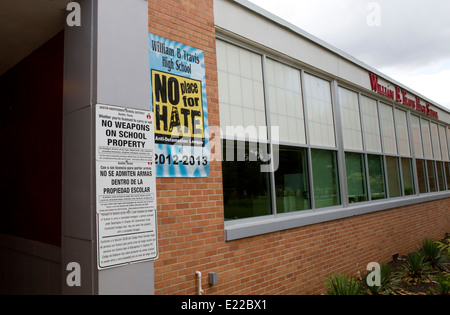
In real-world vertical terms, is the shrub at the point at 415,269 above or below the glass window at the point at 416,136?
below

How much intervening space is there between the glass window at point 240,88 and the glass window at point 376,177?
417cm

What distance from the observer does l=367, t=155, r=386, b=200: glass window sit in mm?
8211

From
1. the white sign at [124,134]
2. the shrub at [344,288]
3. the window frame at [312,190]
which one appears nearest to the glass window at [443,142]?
the window frame at [312,190]

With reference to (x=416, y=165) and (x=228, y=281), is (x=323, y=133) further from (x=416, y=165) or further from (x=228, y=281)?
(x=416, y=165)

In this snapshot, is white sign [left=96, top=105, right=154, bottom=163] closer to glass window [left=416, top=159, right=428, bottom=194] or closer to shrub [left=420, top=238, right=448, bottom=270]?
shrub [left=420, top=238, right=448, bottom=270]

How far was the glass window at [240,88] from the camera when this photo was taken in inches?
192

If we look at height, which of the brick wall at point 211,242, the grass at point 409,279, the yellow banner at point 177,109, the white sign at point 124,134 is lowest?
the grass at point 409,279

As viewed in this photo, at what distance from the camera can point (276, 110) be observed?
5715 mm

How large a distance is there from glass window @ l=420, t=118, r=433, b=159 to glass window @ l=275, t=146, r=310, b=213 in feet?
24.8

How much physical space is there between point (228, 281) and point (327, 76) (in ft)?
15.9

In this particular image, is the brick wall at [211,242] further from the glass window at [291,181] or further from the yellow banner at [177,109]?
the glass window at [291,181]

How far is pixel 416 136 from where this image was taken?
10945mm

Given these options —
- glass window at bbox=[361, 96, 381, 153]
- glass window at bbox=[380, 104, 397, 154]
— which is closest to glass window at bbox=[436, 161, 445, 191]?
glass window at bbox=[380, 104, 397, 154]

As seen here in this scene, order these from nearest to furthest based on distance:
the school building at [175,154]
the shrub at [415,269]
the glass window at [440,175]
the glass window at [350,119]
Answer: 1. the school building at [175,154]
2. the shrub at [415,269]
3. the glass window at [350,119]
4. the glass window at [440,175]
